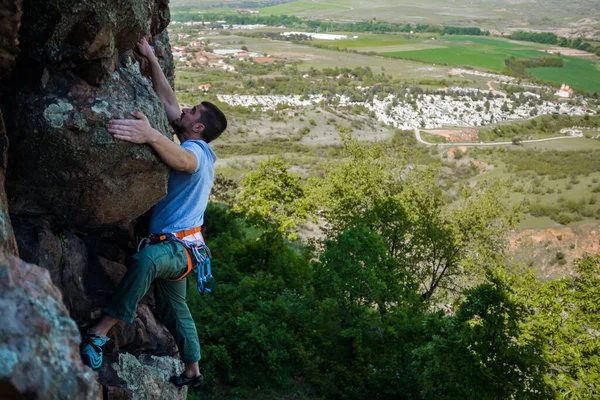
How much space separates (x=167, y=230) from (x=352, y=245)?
10190 millimetres

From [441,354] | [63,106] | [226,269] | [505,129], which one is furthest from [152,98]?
[505,129]

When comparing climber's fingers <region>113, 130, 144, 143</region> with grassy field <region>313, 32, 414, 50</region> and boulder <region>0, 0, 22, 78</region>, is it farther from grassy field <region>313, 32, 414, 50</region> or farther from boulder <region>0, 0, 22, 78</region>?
grassy field <region>313, 32, 414, 50</region>

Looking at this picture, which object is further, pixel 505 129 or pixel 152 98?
pixel 505 129

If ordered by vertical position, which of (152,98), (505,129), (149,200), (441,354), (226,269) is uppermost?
(152,98)

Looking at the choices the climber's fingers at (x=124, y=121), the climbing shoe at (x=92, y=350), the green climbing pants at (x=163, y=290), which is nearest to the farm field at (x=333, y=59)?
the green climbing pants at (x=163, y=290)

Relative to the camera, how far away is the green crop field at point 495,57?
125938mm

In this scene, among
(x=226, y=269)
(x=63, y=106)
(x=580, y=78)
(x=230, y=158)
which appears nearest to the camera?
(x=63, y=106)

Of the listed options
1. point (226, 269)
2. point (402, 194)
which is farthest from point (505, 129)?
point (226, 269)

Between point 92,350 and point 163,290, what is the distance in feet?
4.36

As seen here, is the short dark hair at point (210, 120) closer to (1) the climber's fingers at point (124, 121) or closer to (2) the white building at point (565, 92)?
(1) the climber's fingers at point (124, 121)

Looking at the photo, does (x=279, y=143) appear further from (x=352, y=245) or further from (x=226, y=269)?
(x=352, y=245)

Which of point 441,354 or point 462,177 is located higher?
point 441,354

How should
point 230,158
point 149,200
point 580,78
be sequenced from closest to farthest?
1. point 149,200
2. point 230,158
3. point 580,78

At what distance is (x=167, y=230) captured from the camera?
235 inches
